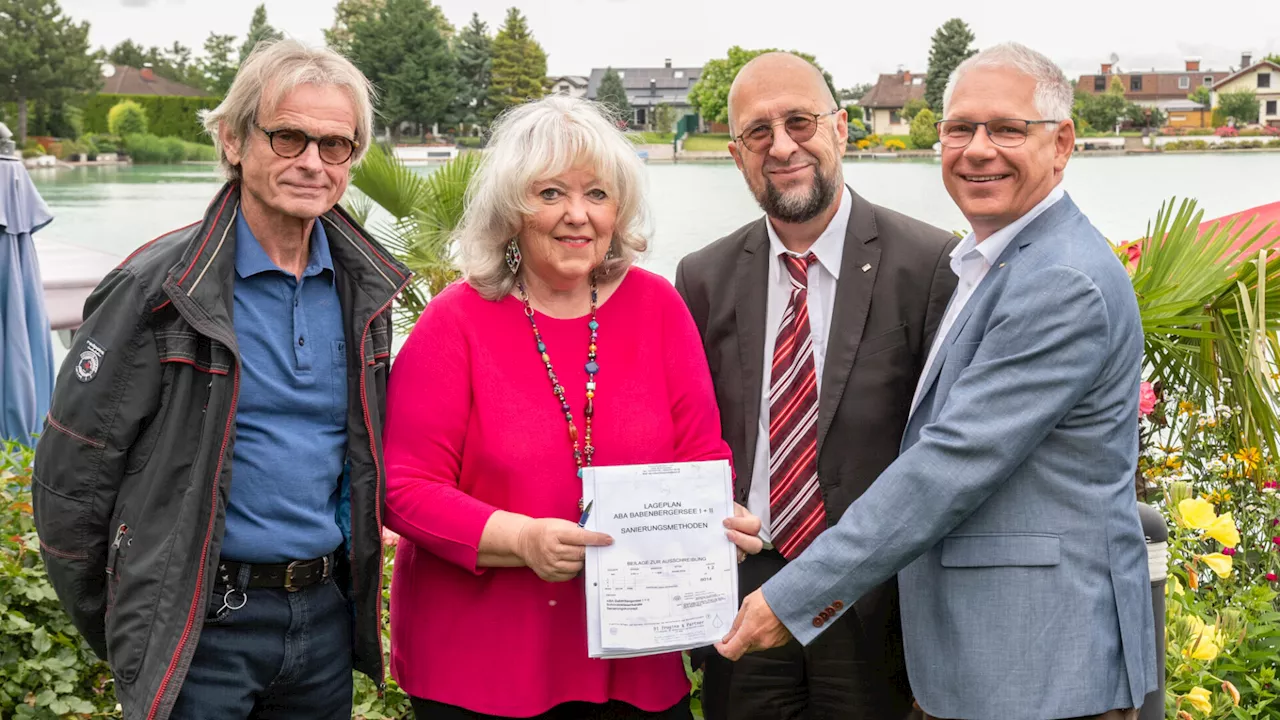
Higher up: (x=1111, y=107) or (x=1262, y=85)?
(x=1262, y=85)

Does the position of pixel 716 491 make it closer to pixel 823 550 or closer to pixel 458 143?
pixel 823 550

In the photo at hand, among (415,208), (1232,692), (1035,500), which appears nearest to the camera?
(1035,500)

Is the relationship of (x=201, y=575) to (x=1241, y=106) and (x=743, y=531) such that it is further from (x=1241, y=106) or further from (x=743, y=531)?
(x=1241, y=106)

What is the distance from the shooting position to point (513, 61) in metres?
13.5

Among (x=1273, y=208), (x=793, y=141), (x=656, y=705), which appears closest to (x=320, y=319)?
(x=656, y=705)

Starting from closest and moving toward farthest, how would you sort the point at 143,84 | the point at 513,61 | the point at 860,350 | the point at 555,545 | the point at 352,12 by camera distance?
the point at 555,545 < the point at 860,350 < the point at 513,61 < the point at 352,12 < the point at 143,84

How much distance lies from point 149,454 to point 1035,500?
5.85 ft

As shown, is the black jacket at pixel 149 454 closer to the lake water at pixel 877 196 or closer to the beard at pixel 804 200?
the beard at pixel 804 200

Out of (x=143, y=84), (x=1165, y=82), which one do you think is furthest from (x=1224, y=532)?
(x=143, y=84)

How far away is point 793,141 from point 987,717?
1.56 metres

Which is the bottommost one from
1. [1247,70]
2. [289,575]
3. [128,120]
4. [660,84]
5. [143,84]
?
[289,575]

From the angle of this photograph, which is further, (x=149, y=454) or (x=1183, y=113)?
(x=1183, y=113)

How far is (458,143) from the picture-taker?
1048 cm

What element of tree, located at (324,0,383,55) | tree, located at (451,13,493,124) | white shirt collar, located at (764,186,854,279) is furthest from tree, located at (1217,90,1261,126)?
tree, located at (324,0,383,55)
